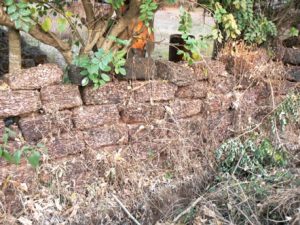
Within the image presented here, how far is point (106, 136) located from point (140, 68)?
25.5 inches

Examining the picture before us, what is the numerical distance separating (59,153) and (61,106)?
377mm

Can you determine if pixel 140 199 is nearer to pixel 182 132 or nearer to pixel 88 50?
pixel 182 132

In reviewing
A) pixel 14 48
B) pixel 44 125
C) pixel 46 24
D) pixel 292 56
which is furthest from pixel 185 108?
pixel 292 56

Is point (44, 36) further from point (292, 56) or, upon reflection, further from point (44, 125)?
point (292, 56)

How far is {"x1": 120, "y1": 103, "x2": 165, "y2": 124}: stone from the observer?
3193 mm

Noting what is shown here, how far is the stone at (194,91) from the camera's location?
347 centimetres

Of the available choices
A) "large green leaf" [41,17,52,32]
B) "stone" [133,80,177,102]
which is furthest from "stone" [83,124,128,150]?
"large green leaf" [41,17,52,32]

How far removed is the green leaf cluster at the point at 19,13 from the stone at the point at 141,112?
1085mm

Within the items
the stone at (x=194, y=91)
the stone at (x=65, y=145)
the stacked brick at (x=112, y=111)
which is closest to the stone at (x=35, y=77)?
the stacked brick at (x=112, y=111)

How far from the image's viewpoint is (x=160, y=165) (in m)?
3.39

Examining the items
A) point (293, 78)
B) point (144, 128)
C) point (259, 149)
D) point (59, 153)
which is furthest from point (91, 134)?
point (293, 78)

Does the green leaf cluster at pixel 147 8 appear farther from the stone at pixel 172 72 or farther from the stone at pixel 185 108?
the stone at pixel 185 108

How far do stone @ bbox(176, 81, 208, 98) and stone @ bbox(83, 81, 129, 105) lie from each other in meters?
0.58

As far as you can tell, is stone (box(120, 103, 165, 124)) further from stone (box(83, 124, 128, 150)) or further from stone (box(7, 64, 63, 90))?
stone (box(7, 64, 63, 90))
